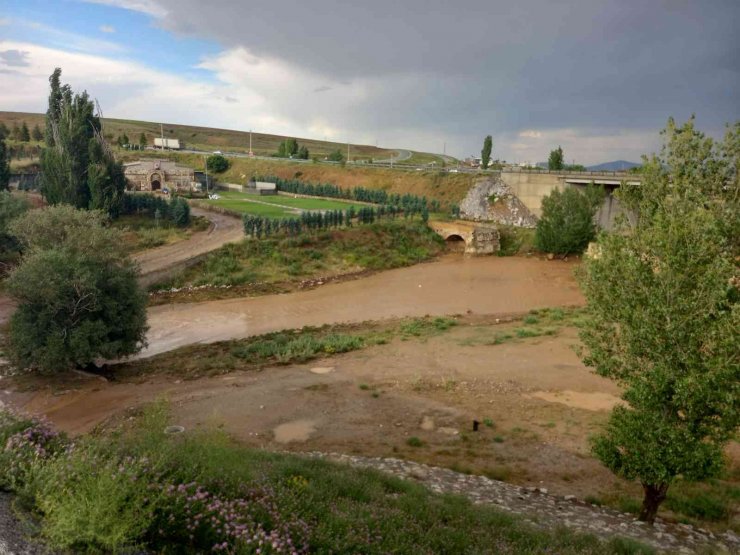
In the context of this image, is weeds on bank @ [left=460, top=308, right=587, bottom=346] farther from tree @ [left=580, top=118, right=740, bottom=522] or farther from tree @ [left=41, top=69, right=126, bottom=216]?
tree @ [left=41, top=69, right=126, bottom=216]

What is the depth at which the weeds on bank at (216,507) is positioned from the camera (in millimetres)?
5789

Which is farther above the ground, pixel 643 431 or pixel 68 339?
pixel 643 431

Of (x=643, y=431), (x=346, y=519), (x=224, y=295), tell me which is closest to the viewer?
(x=346, y=519)

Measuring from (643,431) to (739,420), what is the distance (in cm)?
155

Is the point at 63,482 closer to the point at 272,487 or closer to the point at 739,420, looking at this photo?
the point at 272,487

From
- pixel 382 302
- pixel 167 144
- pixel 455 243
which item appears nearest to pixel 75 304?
pixel 382 302

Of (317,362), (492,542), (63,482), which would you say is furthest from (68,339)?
(492,542)

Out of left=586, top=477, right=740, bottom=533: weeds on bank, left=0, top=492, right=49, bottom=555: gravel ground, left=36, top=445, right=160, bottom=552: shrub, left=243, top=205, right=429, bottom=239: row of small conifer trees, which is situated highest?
left=243, top=205, right=429, bottom=239: row of small conifer trees

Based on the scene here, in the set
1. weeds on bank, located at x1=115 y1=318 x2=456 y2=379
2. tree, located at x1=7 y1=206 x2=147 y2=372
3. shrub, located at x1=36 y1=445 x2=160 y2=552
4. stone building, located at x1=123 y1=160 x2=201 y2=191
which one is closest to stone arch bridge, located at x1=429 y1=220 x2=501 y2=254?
weeds on bank, located at x1=115 y1=318 x2=456 y2=379

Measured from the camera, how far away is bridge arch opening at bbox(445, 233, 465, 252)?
5300cm

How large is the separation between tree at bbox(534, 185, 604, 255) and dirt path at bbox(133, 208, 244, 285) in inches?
1034

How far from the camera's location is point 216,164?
86438 mm

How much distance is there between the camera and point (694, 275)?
988 centimetres

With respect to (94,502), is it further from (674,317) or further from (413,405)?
(413,405)
